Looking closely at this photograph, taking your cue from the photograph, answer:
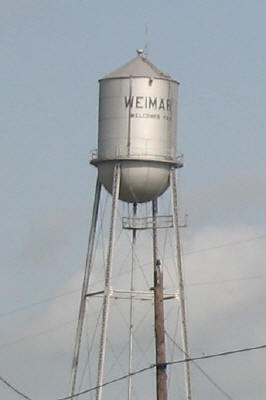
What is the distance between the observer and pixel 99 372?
245 feet

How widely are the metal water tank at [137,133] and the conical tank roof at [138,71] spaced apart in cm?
4

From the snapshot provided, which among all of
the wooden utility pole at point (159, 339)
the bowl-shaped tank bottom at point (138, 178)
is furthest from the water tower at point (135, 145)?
the wooden utility pole at point (159, 339)

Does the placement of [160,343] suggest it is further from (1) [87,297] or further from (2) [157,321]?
(1) [87,297]

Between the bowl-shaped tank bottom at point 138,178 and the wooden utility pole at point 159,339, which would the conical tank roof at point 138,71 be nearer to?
the bowl-shaped tank bottom at point 138,178

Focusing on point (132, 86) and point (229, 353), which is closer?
point (229, 353)

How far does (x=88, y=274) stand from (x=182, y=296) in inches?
141

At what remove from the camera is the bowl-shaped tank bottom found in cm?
7575

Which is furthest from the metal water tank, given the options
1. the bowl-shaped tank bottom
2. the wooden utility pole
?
the wooden utility pole

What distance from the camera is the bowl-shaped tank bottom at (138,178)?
249ft

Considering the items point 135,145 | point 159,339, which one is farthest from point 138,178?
point 159,339

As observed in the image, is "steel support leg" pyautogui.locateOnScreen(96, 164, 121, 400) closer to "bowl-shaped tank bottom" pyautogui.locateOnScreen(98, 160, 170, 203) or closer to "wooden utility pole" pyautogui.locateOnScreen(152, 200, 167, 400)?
"bowl-shaped tank bottom" pyautogui.locateOnScreen(98, 160, 170, 203)

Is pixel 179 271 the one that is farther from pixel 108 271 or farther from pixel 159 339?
pixel 159 339

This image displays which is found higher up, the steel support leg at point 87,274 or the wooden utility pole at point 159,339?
the steel support leg at point 87,274

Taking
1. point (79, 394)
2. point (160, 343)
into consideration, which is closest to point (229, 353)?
point (160, 343)
